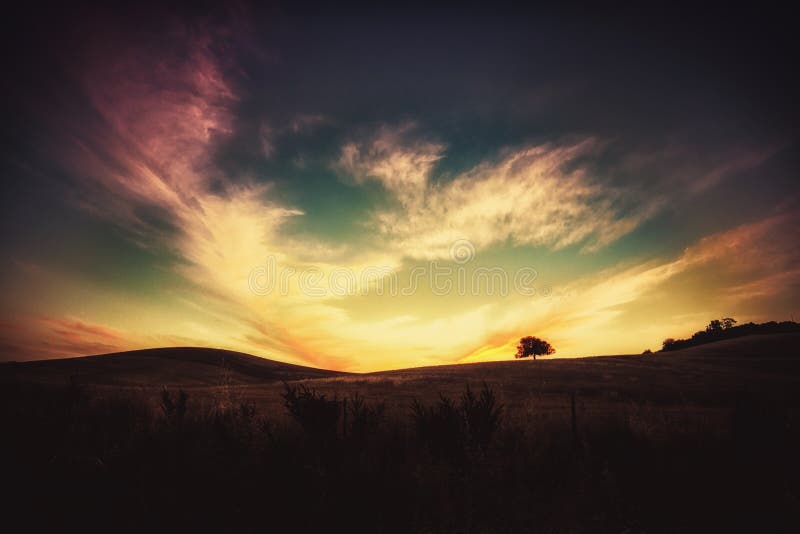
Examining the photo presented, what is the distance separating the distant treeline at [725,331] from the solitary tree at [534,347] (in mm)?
38279

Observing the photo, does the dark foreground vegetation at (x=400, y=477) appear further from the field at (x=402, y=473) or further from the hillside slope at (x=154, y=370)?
the hillside slope at (x=154, y=370)

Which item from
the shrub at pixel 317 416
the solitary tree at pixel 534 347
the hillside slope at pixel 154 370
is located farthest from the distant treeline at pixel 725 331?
the shrub at pixel 317 416

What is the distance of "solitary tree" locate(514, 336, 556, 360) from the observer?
84.1m

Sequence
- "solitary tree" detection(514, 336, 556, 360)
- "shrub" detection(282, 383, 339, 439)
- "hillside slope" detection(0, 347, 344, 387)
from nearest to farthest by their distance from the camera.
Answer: "shrub" detection(282, 383, 339, 439) → "hillside slope" detection(0, 347, 344, 387) → "solitary tree" detection(514, 336, 556, 360)

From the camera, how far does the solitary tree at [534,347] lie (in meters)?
84.1

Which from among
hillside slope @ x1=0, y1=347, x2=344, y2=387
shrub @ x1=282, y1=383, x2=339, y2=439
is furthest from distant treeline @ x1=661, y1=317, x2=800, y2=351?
shrub @ x1=282, y1=383, x2=339, y2=439

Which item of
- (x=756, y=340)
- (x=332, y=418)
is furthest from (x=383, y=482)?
(x=756, y=340)

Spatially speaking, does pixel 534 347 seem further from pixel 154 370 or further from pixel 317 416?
pixel 317 416

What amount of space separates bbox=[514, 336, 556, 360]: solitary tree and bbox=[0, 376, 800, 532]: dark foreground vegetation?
7883 centimetres

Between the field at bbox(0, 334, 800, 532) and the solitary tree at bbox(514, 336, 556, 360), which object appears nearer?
the field at bbox(0, 334, 800, 532)

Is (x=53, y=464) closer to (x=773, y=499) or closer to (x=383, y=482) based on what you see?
(x=383, y=482)

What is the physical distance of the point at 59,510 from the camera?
5.29 meters

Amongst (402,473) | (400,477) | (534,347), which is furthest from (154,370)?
(534,347)

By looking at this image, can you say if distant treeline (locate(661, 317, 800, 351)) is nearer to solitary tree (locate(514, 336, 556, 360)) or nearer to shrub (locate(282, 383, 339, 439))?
solitary tree (locate(514, 336, 556, 360))
